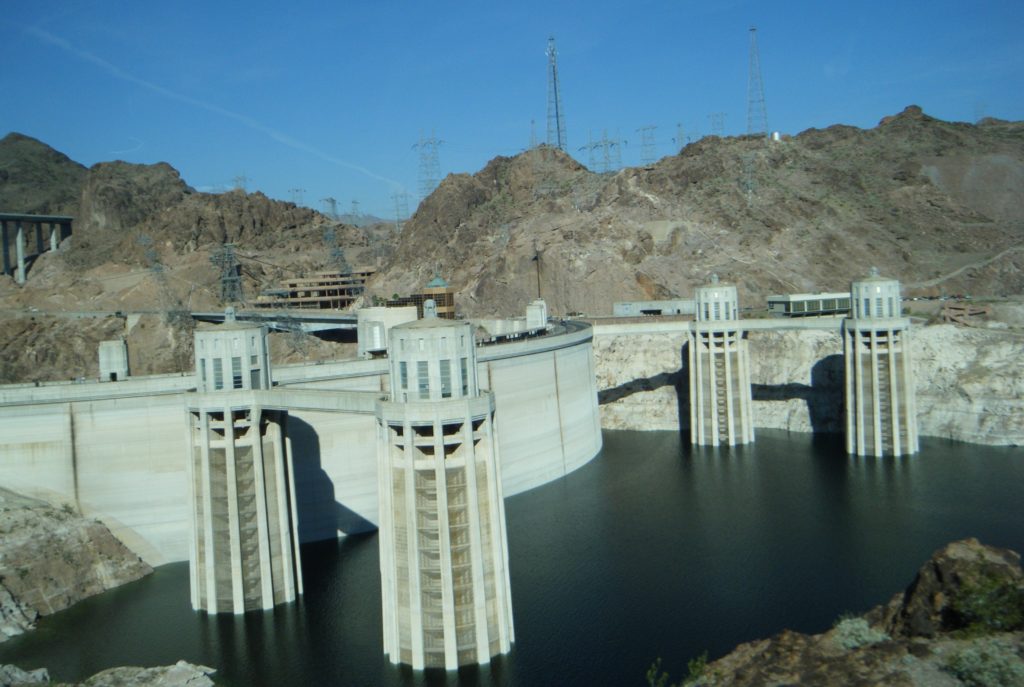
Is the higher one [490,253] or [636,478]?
[490,253]

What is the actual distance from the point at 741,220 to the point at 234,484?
3282 inches

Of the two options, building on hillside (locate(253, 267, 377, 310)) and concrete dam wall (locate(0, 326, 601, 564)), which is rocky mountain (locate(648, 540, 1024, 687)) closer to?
concrete dam wall (locate(0, 326, 601, 564))

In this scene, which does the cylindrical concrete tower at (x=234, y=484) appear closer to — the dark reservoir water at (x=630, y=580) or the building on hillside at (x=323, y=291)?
the dark reservoir water at (x=630, y=580)

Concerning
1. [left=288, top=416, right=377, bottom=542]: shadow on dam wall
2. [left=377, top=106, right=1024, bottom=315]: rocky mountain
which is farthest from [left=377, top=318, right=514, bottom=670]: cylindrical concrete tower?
[left=377, top=106, right=1024, bottom=315]: rocky mountain

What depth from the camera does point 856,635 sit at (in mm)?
23594

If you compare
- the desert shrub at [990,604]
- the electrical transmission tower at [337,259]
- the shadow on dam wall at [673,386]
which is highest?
the electrical transmission tower at [337,259]

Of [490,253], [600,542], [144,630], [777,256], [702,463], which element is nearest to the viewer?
[144,630]

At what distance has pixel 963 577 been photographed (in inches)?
920

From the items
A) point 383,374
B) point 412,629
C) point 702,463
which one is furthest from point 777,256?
point 412,629

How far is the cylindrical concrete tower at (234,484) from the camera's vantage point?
38438mm

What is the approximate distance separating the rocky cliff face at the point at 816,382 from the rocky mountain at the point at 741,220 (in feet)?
59.9

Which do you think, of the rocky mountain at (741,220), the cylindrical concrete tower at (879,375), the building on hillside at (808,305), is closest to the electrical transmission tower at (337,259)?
the rocky mountain at (741,220)

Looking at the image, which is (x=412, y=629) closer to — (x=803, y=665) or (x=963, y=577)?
(x=803, y=665)

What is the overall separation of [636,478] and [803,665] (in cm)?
3893
